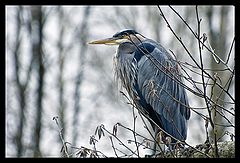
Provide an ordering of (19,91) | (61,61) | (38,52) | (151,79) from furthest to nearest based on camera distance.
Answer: (61,61) < (38,52) < (19,91) < (151,79)

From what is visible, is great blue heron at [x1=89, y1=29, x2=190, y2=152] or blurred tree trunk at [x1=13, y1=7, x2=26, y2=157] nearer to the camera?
great blue heron at [x1=89, y1=29, x2=190, y2=152]

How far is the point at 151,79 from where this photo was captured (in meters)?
4.81

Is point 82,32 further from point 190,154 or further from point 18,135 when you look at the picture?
point 190,154

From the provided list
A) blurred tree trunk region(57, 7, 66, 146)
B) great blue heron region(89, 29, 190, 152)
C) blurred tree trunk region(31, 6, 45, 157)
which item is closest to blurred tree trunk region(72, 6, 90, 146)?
blurred tree trunk region(57, 7, 66, 146)

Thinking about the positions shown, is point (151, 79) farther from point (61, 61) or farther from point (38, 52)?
point (61, 61)

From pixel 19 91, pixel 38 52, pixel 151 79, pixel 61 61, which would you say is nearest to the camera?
pixel 151 79

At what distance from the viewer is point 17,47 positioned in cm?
1180

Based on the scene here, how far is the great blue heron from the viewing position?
4.69 metres

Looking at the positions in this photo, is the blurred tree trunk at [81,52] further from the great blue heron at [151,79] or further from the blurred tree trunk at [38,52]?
the great blue heron at [151,79]

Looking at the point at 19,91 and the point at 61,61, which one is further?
the point at 61,61

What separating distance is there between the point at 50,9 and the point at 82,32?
50.2 inches

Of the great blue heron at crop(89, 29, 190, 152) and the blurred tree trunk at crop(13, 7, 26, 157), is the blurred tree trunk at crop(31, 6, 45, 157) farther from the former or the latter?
the great blue heron at crop(89, 29, 190, 152)

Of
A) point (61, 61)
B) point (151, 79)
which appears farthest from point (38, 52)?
point (151, 79)
